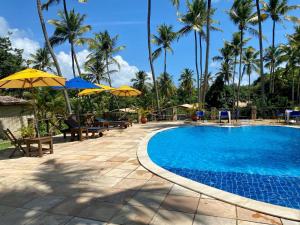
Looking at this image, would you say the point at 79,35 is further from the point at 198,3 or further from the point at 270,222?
the point at 270,222

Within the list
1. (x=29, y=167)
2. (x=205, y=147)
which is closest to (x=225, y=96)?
(x=205, y=147)

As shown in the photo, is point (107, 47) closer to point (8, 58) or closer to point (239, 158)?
point (8, 58)

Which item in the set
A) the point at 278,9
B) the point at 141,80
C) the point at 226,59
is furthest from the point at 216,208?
the point at 141,80

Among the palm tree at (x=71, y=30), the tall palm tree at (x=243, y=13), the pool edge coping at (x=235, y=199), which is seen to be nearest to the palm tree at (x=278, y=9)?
the tall palm tree at (x=243, y=13)

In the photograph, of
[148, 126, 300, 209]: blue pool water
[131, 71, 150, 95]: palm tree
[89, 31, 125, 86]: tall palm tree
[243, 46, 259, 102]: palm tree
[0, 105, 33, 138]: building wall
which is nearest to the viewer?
[148, 126, 300, 209]: blue pool water

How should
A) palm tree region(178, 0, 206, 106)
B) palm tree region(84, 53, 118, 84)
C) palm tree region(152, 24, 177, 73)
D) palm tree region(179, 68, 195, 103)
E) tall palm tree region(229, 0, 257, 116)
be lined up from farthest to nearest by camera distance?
palm tree region(179, 68, 195, 103)
palm tree region(84, 53, 118, 84)
palm tree region(152, 24, 177, 73)
tall palm tree region(229, 0, 257, 116)
palm tree region(178, 0, 206, 106)

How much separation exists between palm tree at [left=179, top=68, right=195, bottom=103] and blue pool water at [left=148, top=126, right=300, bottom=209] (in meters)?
35.2

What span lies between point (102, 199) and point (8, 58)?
3239 cm

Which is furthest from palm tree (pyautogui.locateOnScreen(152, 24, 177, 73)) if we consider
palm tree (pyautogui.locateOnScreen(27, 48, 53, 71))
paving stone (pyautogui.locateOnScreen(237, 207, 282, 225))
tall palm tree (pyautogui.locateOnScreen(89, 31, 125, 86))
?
paving stone (pyautogui.locateOnScreen(237, 207, 282, 225))

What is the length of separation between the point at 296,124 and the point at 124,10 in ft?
43.7

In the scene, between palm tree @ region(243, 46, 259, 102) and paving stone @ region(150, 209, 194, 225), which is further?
palm tree @ region(243, 46, 259, 102)

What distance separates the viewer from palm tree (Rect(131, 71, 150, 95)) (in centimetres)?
4219

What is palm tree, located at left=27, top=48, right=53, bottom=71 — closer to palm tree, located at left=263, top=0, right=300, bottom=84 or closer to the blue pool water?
palm tree, located at left=263, top=0, right=300, bottom=84

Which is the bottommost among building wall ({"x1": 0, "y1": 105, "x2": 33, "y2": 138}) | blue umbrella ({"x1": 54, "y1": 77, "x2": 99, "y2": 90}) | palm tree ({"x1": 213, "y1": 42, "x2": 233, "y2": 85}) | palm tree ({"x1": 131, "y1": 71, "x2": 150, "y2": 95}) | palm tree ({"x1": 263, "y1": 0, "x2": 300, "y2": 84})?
building wall ({"x1": 0, "y1": 105, "x2": 33, "y2": 138})
